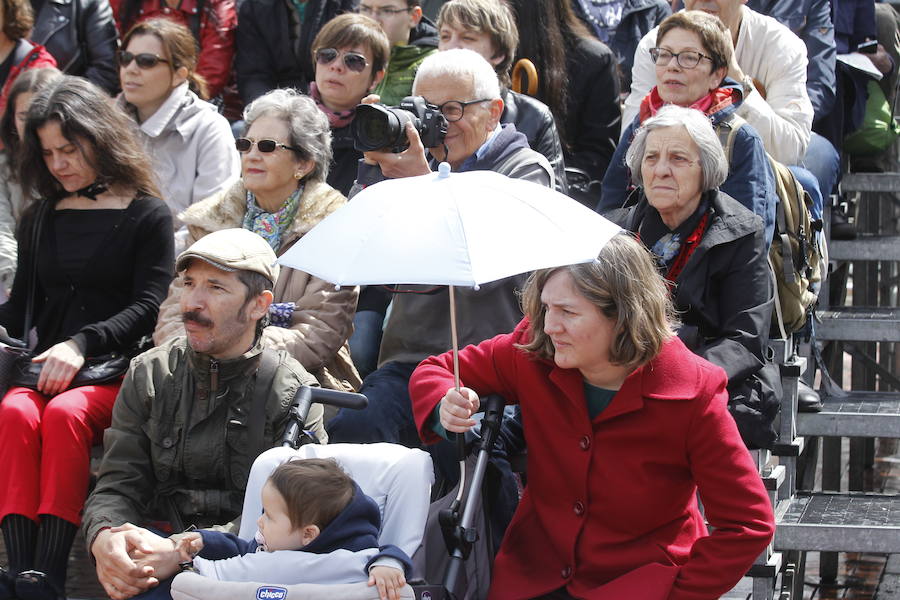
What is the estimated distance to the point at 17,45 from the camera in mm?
7051

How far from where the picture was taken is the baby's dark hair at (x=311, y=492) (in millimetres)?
3500

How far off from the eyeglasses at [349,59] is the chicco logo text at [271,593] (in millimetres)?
3290

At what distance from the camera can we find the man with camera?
14.9 ft

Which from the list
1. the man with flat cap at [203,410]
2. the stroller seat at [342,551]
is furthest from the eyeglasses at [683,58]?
the stroller seat at [342,551]

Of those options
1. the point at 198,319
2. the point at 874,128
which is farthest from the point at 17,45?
the point at 874,128

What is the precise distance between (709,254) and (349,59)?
2.20 m

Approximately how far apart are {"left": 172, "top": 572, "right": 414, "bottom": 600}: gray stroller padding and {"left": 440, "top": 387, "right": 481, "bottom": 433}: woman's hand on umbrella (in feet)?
1.63

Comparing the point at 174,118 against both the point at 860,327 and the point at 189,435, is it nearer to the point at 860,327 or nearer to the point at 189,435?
the point at 189,435

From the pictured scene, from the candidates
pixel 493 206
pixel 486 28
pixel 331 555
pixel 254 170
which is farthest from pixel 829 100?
pixel 331 555

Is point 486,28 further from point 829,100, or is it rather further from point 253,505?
point 253,505

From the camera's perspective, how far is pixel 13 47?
23.1 ft

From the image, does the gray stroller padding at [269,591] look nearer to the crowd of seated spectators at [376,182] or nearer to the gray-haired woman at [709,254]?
the crowd of seated spectators at [376,182]

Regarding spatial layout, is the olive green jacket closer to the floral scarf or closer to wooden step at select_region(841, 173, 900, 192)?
the floral scarf

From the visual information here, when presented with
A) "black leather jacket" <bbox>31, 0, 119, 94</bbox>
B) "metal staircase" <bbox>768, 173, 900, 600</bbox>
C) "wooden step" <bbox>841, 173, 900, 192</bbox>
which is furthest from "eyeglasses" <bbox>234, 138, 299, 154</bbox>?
"wooden step" <bbox>841, 173, 900, 192</bbox>
